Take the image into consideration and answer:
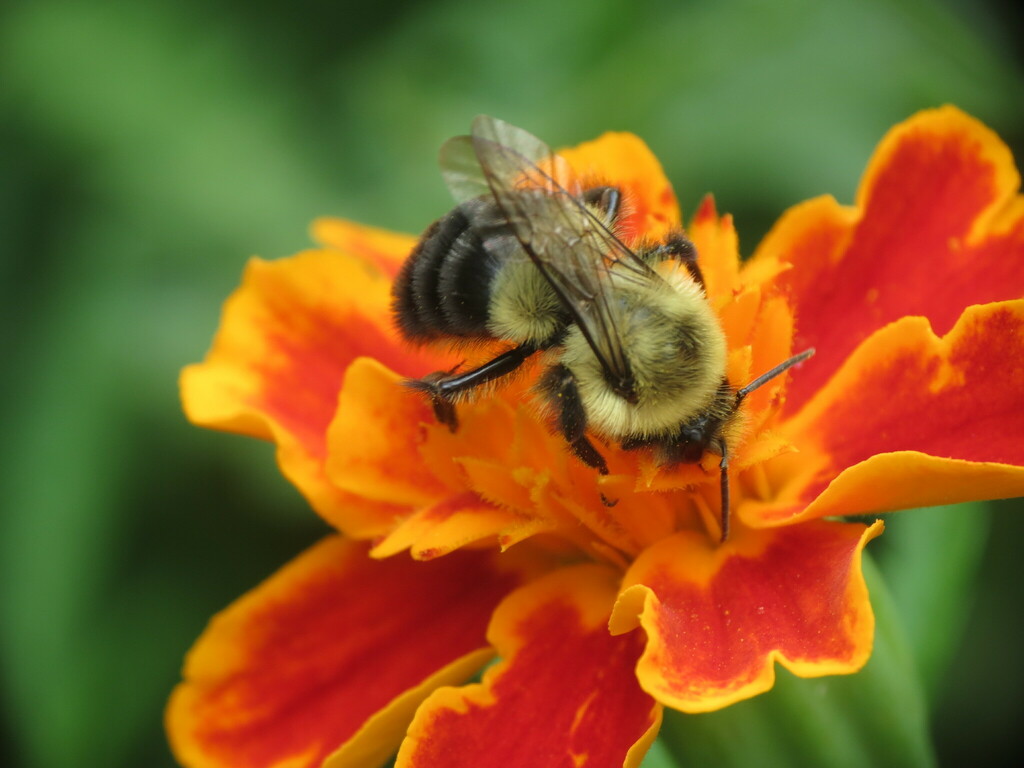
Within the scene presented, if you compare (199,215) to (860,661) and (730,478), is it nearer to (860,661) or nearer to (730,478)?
(730,478)

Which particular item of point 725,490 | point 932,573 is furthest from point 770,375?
point 932,573

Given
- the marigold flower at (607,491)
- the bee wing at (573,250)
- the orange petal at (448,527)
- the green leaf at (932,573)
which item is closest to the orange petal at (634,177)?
the marigold flower at (607,491)

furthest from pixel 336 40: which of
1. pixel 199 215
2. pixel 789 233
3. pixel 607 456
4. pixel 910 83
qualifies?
pixel 607 456

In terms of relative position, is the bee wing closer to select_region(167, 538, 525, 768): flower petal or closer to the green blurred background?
select_region(167, 538, 525, 768): flower petal

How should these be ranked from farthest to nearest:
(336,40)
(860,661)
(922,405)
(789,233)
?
(336,40) < (789,233) < (922,405) < (860,661)

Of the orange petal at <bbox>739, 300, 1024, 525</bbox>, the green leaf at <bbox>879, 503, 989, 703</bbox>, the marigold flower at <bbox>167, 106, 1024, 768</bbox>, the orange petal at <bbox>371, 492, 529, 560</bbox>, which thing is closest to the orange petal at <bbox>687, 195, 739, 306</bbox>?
the marigold flower at <bbox>167, 106, 1024, 768</bbox>

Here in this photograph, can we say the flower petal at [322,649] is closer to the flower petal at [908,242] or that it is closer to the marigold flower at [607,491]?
the marigold flower at [607,491]
